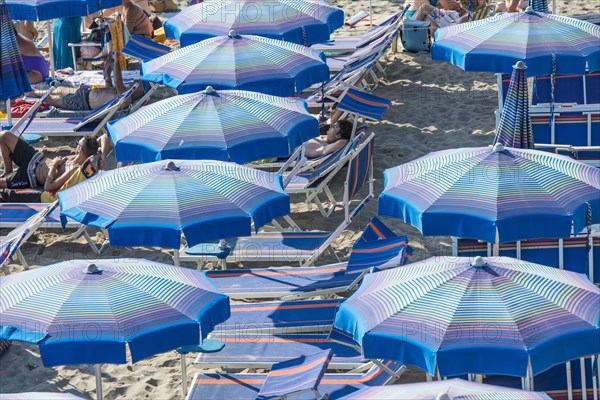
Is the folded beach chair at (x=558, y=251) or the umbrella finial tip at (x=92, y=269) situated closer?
the umbrella finial tip at (x=92, y=269)

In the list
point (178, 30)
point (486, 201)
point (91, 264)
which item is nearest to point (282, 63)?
point (178, 30)

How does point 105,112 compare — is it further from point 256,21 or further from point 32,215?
point 32,215

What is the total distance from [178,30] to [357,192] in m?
2.78

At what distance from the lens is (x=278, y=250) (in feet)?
30.4

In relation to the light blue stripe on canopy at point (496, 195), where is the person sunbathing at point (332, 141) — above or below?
below

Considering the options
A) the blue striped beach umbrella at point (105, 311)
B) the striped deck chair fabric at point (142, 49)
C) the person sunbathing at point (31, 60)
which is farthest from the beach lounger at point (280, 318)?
the person sunbathing at point (31, 60)

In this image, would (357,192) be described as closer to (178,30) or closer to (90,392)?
(178,30)

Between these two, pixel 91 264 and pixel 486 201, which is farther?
pixel 486 201

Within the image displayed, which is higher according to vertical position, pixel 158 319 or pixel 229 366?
pixel 158 319

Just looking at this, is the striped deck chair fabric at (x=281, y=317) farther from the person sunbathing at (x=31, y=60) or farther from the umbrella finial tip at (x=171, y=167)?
the person sunbathing at (x=31, y=60)

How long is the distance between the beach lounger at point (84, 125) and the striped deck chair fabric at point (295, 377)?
5.42 metres

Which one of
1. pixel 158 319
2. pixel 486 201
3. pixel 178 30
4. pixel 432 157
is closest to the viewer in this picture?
pixel 158 319

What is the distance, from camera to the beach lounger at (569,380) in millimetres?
6782

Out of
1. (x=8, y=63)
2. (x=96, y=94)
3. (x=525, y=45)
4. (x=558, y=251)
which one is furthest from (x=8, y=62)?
(x=558, y=251)
